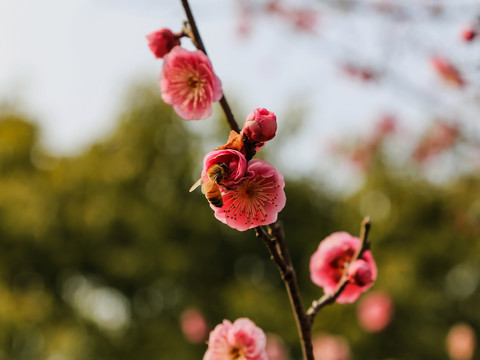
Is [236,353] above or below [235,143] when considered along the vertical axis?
below

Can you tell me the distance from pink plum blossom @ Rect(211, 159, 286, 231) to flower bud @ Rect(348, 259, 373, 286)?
0.23 m

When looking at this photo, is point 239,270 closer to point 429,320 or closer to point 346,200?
point 346,200

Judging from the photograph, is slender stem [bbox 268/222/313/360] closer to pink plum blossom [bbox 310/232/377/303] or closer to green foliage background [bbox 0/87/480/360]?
pink plum blossom [bbox 310/232/377/303]

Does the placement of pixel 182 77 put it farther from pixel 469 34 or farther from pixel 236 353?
pixel 469 34

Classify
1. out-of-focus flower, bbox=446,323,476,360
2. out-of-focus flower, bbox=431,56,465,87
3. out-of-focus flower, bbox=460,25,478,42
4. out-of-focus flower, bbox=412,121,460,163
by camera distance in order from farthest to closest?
1. out-of-focus flower, bbox=446,323,476,360
2. out-of-focus flower, bbox=412,121,460,163
3. out-of-focus flower, bbox=431,56,465,87
4. out-of-focus flower, bbox=460,25,478,42

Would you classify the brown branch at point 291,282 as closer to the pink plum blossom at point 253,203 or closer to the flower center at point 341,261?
the pink plum blossom at point 253,203

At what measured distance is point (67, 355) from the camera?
26.1 ft

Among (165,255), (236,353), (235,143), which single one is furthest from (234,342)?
(165,255)

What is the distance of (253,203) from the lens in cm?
86

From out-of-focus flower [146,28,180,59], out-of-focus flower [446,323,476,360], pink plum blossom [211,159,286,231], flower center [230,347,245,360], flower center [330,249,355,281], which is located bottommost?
out-of-focus flower [446,323,476,360]

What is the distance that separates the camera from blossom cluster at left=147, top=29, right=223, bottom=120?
1.00 m

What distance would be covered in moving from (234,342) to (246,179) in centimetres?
34

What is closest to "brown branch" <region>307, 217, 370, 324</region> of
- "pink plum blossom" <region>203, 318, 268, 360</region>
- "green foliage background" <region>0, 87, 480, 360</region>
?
"pink plum blossom" <region>203, 318, 268, 360</region>

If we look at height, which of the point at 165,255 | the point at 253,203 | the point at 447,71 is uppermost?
the point at 253,203
